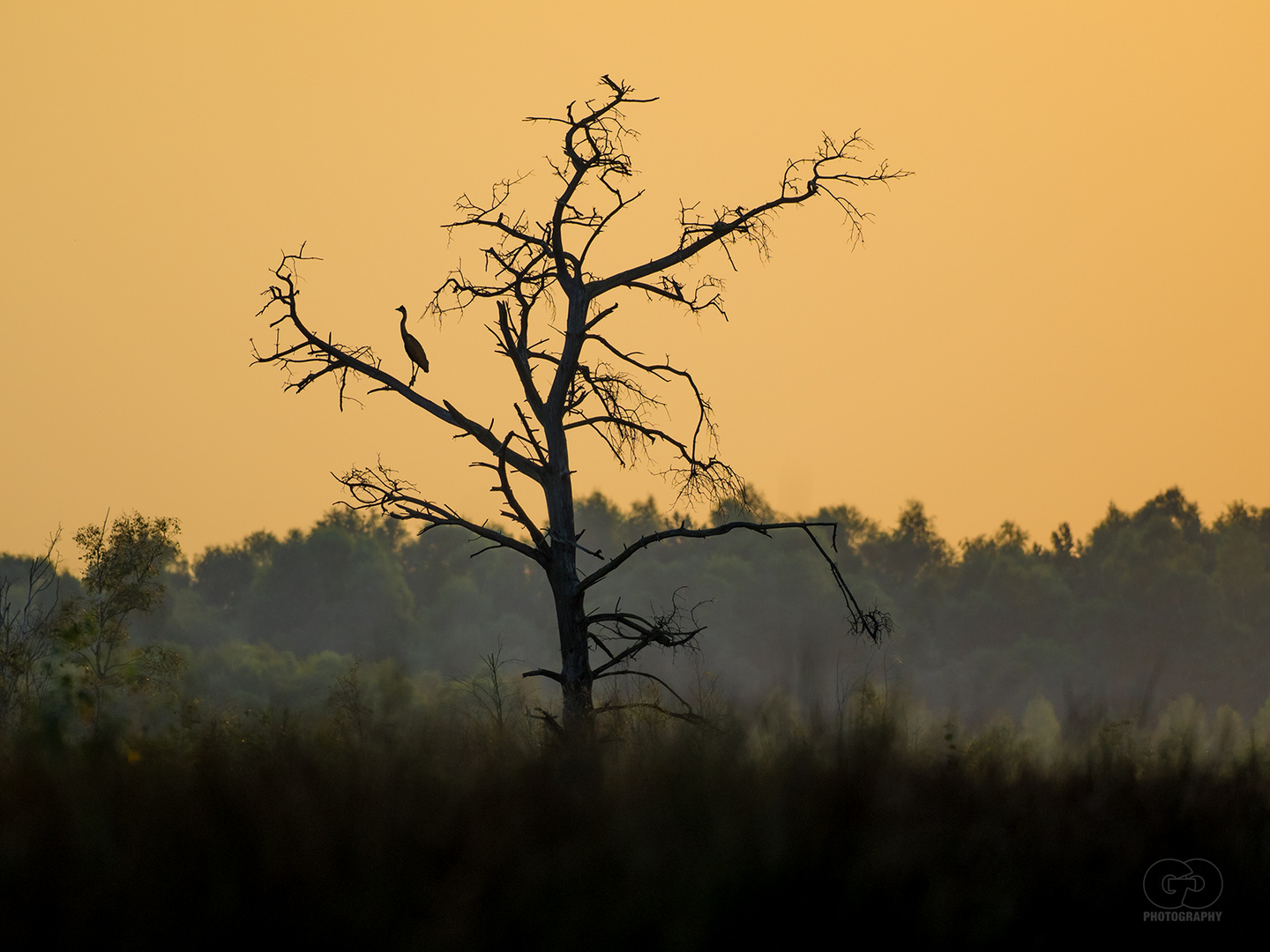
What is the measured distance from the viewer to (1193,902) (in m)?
6.34

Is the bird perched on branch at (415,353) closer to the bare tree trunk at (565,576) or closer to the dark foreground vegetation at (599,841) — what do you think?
the bare tree trunk at (565,576)

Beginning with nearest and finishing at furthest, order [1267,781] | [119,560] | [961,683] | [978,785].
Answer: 1. [978,785]
2. [1267,781]
3. [119,560]
4. [961,683]

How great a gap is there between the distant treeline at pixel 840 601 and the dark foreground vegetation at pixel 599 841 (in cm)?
8172

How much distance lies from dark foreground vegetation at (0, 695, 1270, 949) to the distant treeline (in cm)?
8172

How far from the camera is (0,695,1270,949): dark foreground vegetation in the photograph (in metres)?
5.16

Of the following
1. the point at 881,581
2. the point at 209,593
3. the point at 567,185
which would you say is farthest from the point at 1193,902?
the point at 209,593

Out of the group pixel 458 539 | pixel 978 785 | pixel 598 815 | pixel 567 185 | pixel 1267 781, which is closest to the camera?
pixel 598 815

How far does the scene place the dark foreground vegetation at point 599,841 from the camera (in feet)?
16.9

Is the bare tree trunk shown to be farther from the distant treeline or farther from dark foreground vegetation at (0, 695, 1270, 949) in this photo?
the distant treeline

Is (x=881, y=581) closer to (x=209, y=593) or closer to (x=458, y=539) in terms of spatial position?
(x=458, y=539)

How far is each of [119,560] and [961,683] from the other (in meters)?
73.2

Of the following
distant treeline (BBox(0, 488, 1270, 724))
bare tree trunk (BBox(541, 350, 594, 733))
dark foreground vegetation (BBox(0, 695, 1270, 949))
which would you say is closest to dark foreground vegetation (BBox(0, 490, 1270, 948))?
dark foreground vegetation (BBox(0, 695, 1270, 949))

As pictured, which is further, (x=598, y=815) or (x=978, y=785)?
(x=978, y=785)

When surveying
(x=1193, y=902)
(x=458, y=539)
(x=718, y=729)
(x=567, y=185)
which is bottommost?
(x=1193, y=902)
